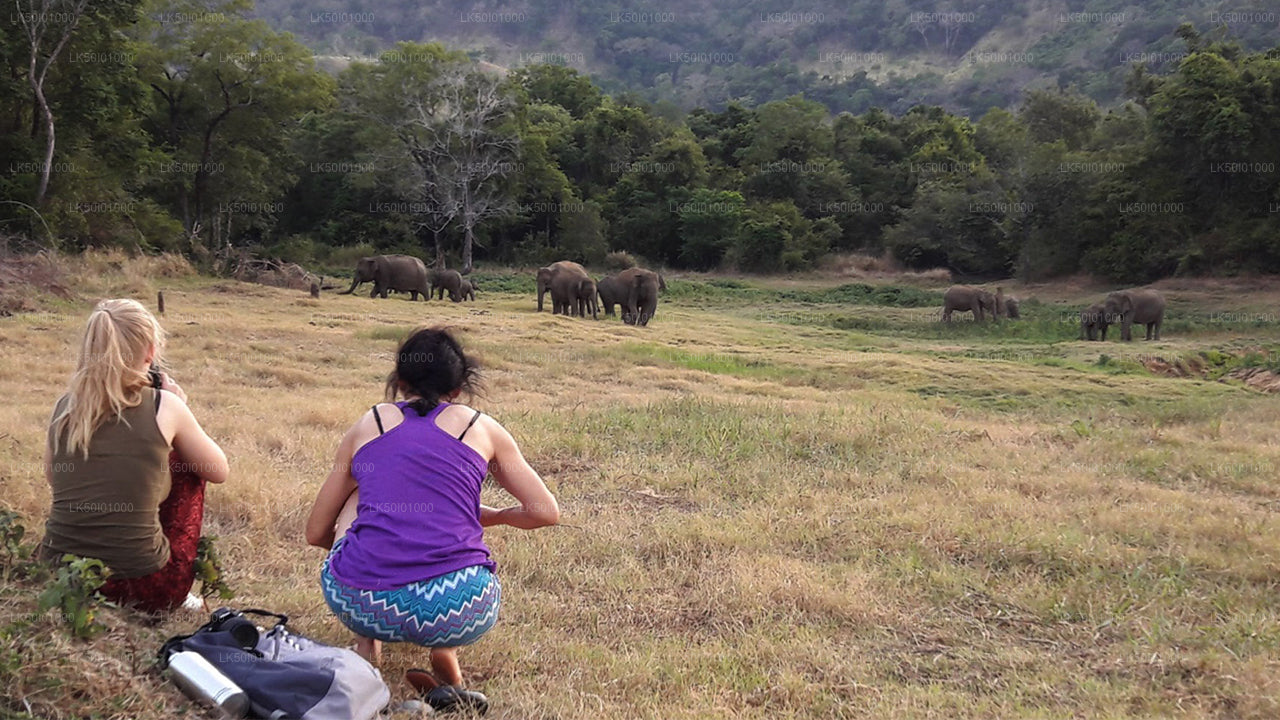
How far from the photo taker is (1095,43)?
10106 cm

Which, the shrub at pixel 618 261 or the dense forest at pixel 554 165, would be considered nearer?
the dense forest at pixel 554 165

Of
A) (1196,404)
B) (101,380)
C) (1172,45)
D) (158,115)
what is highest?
(1172,45)

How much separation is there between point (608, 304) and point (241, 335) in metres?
11.7

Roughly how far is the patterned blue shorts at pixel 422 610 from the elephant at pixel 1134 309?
22.1 m

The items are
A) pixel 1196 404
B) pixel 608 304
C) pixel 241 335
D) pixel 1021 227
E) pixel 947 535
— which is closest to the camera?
pixel 947 535

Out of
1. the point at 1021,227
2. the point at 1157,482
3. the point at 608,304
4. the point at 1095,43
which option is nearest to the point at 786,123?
the point at 1021,227

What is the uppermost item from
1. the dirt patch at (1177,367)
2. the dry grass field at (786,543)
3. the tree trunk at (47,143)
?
the tree trunk at (47,143)

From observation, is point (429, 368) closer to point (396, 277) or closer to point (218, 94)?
point (396, 277)

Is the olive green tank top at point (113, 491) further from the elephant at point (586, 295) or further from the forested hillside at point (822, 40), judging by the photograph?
the forested hillside at point (822, 40)

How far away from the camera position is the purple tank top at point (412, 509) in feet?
11.6

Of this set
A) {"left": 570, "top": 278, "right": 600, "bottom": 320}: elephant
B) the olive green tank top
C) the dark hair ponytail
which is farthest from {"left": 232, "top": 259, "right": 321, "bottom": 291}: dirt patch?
the dark hair ponytail

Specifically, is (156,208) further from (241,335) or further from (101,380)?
(101,380)

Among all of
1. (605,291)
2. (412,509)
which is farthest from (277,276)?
(412,509)

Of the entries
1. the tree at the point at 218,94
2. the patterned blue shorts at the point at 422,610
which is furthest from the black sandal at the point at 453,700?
the tree at the point at 218,94
